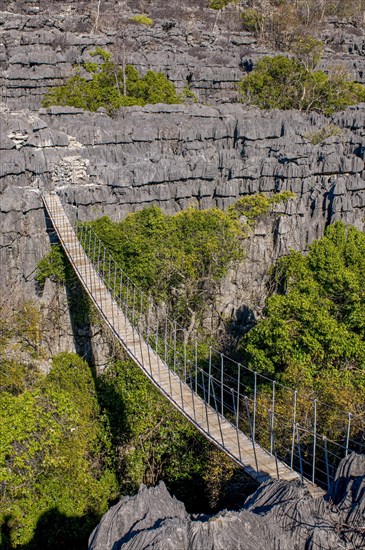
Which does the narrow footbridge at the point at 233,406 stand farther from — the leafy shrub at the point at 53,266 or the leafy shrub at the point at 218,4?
the leafy shrub at the point at 218,4

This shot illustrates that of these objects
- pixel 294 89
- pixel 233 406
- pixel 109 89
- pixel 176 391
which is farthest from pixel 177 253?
pixel 294 89

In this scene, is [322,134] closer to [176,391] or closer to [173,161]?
[173,161]

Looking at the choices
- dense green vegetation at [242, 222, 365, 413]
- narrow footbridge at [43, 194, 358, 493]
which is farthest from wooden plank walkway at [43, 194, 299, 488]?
dense green vegetation at [242, 222, 365, 413]

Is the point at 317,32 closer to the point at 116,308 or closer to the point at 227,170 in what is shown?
the point at 227,170

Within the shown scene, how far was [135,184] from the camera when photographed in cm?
1902

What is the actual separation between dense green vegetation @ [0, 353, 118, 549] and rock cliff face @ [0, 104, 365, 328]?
20.5ft

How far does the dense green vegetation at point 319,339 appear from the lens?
41.3ft

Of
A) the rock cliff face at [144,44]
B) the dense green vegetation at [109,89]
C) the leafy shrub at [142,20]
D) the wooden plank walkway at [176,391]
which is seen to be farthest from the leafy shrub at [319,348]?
the leafy shrub at [142,20]

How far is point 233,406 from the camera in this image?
11375mm

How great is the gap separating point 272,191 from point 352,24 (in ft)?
90.6

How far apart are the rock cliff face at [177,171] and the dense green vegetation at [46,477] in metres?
6.24

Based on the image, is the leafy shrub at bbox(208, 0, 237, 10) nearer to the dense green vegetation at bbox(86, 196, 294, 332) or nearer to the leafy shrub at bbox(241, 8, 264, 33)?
the leafy shrub at bbox(241, 8, 264, 33)

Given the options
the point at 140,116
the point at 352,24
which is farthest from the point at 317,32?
the point at 140,116

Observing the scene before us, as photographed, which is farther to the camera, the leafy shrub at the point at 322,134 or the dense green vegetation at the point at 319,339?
the leafy shrub at the point at 322,134
